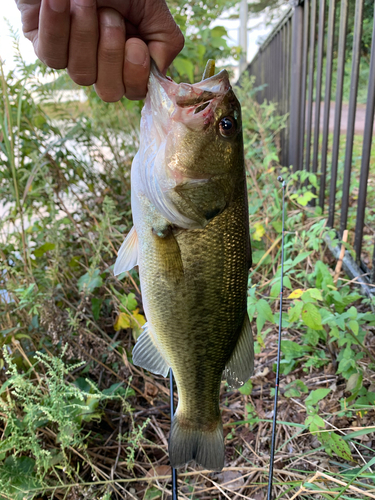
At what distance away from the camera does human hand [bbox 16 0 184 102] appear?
1103 mm

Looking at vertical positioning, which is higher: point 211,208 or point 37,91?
point 37,91

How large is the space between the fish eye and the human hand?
0.29 metres

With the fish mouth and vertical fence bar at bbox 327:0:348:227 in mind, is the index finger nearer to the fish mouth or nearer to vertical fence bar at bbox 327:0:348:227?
the fish mouth

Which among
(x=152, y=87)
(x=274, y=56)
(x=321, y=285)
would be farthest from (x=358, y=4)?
(x=274, y=56)

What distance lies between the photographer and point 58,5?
1.04 metres

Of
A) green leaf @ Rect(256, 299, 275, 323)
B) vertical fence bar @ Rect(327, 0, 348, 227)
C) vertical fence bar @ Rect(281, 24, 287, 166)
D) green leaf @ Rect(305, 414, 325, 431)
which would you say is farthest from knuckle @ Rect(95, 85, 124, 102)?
vertical fence bar @ Rect(281, 24, 287, 166)

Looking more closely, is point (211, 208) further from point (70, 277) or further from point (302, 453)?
point (70, 277)

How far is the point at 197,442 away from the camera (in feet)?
4.78

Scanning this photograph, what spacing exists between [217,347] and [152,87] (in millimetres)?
935

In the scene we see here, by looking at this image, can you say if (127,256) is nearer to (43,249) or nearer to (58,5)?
(58,5)

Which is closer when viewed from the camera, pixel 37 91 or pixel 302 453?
pixel 302 453

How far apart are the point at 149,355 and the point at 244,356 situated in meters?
0.37

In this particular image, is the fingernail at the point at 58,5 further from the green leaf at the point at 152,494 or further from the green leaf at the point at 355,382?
the green leaf at the point at 152,494

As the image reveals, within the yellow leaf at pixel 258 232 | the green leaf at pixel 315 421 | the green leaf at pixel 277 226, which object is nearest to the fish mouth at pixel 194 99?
the green leaf at pixel 315 421
